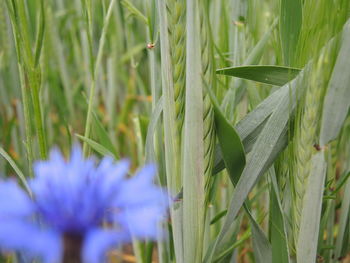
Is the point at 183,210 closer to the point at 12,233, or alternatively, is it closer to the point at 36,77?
the point at 36,77

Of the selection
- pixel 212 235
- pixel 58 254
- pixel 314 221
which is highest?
pixel 58 254

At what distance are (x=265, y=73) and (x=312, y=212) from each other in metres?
0.15

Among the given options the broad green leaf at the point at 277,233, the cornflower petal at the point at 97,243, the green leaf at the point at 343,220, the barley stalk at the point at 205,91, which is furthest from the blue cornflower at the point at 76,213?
the green leaf at the point at 343,220

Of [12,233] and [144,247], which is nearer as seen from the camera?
[12,233]

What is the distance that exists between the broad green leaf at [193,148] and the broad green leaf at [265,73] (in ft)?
0.23

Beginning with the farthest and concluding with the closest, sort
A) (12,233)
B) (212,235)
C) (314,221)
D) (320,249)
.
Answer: (212,235) < (320,249) < (314,221) < (12,233)

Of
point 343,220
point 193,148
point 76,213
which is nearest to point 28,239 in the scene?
point 76,213

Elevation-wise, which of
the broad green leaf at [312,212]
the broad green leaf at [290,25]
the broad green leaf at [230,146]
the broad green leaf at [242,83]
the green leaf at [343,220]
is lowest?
the green leaf at [343,220]

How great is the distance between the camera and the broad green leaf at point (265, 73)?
1.79ft

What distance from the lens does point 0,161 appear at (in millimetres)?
741

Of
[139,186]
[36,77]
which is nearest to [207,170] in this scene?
[36,77]

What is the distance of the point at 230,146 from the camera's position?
21.0 inches

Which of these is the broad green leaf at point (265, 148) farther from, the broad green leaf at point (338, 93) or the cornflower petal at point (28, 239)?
the cornflower petal at point (28, 239)

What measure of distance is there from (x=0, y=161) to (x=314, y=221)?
0.43 metres
